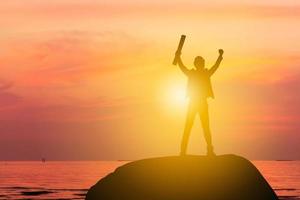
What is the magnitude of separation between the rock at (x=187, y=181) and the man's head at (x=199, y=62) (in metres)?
3.29

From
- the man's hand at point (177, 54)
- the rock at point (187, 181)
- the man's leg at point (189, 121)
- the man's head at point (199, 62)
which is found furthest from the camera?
the man's leg at point (189, 121)

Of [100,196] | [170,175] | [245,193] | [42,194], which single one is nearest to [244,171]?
[245,193]

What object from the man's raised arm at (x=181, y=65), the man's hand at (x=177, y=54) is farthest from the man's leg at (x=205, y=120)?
the man's hand at (x=177, y=54)

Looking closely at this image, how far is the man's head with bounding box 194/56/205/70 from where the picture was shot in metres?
25.0

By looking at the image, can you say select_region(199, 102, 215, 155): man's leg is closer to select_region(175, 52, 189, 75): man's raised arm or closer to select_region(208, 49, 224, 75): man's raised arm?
select_region(208, 49, 224, 75): man's raised arm

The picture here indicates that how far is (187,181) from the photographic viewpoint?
25000mm

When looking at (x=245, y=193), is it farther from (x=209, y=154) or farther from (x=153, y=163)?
(x=153, y=163)

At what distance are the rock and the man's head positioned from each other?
3.29 meters

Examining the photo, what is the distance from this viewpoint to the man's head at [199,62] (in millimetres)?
25031

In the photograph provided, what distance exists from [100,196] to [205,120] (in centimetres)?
473

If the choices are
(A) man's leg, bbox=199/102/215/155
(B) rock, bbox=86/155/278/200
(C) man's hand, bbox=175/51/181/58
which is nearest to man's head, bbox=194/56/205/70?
(C) man's hand, bbox=175/51/181/58

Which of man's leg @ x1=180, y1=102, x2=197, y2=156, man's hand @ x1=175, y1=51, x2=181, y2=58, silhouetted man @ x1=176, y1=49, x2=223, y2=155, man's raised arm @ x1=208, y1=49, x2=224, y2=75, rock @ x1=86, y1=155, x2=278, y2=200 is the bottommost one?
rock @ x1=86, y1=155, x2=278, y2=200

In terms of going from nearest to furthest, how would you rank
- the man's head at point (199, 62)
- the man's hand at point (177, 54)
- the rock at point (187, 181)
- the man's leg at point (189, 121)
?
the man's hand at point (177, 54), the rock at point (187, 181), the man's head at point (199, 62), the man's leg at point (189, 121)

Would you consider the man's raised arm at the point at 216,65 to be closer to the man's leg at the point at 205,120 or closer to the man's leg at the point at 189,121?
the man's leg at the point at 205,120
